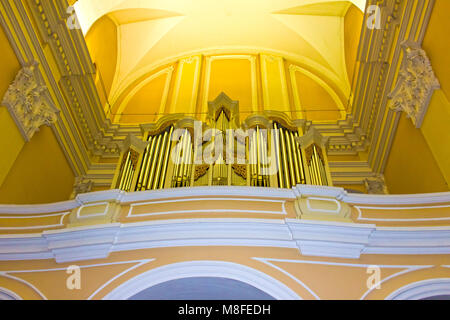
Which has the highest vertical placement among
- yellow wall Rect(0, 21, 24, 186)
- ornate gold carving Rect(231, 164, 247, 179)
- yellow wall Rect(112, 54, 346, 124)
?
yellow wall Rect(112, 54, 346, 124)

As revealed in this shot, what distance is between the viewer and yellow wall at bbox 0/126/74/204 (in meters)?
5.48

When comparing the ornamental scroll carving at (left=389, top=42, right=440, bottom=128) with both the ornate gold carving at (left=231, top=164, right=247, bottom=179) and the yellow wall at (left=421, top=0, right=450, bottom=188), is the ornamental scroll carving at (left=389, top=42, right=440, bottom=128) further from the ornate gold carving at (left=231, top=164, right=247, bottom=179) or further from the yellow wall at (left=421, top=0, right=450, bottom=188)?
the ornate gold carving at (left=231, top=164, right=247, bottom=179)

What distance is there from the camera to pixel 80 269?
3578 millimetres

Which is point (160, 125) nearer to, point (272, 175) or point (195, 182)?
point (195, 182)

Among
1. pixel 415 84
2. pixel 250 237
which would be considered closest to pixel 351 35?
pixel 415 84

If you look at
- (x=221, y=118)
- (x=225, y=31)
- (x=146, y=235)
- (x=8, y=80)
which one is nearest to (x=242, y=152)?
(x=221, y=118)

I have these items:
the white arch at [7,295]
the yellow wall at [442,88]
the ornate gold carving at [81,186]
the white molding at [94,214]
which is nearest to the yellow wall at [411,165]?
the yellow wall at [442,88]

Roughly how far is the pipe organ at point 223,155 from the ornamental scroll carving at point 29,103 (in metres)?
1.25

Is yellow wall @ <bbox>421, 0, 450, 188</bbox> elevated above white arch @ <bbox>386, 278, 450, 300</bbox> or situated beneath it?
elevated above

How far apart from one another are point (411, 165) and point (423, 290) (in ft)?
9.41

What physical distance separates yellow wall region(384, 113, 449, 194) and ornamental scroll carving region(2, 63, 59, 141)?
202 inches

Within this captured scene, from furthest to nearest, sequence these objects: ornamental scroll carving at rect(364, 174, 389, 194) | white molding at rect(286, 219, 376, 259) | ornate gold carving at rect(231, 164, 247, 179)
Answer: ornamental scroll carving at rect(364, 174, 389, 194), ornate gold carving at rect(231, 164, 247, 179), white molding at rect(286, 219, 376, 259)

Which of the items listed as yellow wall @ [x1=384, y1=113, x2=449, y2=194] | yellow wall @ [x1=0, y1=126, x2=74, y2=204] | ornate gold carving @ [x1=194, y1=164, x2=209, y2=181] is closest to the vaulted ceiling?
yellow wall @ [x1=0, y1=126, x2=74, y2=204]

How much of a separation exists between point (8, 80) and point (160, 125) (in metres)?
2.25
